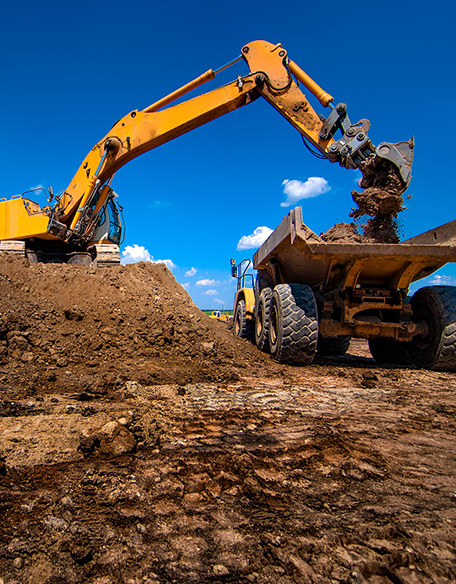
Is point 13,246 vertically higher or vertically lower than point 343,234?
higher

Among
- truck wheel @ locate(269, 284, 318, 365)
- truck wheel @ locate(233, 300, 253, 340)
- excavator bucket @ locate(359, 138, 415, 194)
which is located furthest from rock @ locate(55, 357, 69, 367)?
excavator bucket @ locate(359, 138, 415, 194)

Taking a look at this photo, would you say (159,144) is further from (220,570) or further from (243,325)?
(220,570)

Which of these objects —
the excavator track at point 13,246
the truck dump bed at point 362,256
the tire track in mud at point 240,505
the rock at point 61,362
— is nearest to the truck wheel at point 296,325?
the truck dump bed at point 362,256

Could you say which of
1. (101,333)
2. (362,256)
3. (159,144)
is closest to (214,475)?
(101,333)

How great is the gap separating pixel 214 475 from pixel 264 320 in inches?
180

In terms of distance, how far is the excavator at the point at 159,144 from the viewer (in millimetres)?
6109

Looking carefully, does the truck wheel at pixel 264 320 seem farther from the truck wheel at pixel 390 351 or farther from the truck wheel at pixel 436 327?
the truck wheel at pixel 436 327

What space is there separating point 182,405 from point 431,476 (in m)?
2.00

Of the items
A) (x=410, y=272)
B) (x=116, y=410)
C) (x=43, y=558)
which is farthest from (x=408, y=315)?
(x=43, y=558)

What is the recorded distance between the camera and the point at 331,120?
6500mm

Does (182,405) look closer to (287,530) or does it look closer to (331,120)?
(287,530)

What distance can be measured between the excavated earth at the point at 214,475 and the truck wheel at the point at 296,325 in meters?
0.77

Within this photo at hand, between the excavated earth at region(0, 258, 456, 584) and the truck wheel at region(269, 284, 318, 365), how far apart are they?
770 mm

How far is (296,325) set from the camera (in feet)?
16.7
